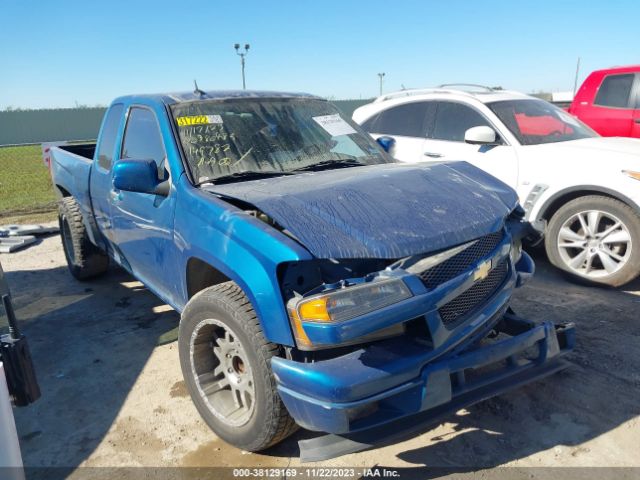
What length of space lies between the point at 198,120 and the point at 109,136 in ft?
4.35

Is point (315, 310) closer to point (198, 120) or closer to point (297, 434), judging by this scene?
point (297, 434)

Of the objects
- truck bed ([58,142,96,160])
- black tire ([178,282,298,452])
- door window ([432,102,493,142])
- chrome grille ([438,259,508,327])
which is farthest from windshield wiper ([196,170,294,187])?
truck bed ([58,142,96,160])

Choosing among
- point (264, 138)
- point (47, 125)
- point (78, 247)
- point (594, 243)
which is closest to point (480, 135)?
point (594, 243)

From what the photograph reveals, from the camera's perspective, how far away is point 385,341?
2.24 m

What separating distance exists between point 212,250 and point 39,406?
67.6 inches

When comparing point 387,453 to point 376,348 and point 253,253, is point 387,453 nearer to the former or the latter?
point 376,348

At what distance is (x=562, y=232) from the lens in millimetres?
4773

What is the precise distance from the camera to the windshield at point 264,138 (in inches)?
125

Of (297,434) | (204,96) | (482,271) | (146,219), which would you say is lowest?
(297,434)

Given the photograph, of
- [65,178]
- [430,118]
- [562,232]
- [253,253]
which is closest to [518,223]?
[253,253]

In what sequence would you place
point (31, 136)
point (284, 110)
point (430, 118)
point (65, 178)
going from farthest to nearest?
point (31, 136) < point (430, 118) < point (65, 178) < point (284, 110)

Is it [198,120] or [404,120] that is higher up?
[198,120]

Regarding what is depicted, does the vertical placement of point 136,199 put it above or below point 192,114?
below

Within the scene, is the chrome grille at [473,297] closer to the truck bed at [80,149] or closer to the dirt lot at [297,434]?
the dirt lot at [297,434]
